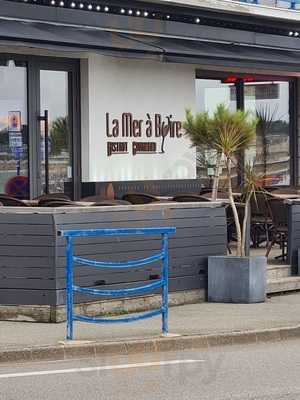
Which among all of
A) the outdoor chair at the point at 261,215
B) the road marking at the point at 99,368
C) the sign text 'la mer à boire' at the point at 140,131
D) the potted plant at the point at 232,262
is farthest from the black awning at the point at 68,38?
the road marking at the point at 99,368

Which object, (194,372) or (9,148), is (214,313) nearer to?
(194,372)

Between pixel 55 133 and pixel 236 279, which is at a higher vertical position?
pixel 55 133

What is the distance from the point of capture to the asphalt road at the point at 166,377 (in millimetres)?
7387

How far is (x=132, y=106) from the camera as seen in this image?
657 inches

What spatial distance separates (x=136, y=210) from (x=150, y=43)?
4748mm

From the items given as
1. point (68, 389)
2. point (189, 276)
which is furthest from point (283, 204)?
point (68, 389)

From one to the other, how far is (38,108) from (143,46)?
216 cm

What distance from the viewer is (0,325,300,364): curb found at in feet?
29.2

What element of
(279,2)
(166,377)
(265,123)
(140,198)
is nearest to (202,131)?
(140,198)

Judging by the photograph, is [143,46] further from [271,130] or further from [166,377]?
[166,377]

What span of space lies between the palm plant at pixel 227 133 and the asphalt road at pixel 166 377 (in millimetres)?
3307

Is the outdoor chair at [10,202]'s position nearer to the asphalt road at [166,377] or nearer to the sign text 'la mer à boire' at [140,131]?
the sign text 'la mer à boire' at [140,131]

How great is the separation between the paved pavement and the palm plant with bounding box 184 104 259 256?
3.74ft

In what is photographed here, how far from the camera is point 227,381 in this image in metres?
7.88
